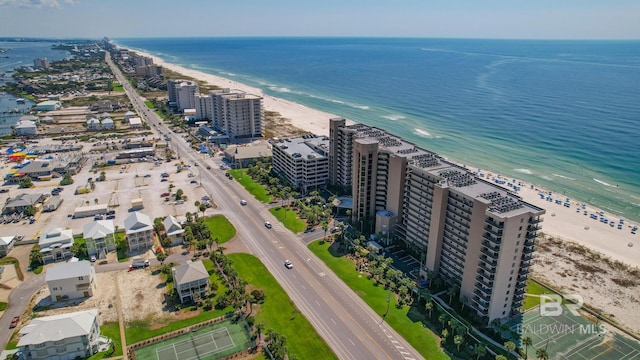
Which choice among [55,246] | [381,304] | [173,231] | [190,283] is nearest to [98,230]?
[55,246]

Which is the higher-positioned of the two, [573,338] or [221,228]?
[221,228]

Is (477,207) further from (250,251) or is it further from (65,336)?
(65,336)

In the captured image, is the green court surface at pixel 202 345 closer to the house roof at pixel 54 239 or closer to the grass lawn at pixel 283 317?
the grass lawn at pixel 283 317

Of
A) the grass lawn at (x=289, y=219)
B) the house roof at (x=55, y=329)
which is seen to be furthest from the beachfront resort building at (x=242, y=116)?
the house roof at (x=55, y=329)

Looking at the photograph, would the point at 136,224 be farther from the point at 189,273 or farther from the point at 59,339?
the point at 59,339

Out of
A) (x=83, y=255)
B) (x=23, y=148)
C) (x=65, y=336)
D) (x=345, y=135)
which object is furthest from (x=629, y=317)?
(x=23, y=148)
